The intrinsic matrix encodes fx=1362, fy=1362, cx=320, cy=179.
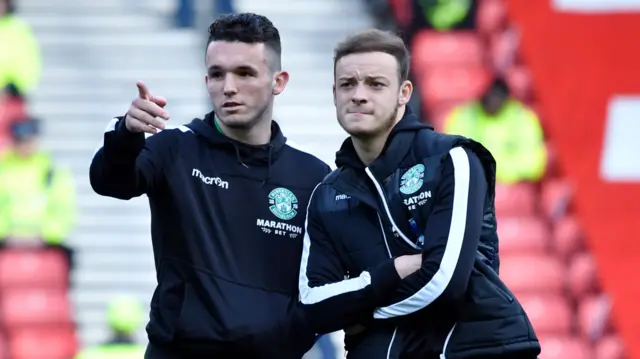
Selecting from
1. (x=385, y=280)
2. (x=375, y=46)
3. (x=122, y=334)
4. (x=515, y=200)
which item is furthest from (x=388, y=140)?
(x=515, y=200)

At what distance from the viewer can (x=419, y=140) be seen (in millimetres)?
3436

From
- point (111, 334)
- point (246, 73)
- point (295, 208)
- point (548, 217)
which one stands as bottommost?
point (111, 334)

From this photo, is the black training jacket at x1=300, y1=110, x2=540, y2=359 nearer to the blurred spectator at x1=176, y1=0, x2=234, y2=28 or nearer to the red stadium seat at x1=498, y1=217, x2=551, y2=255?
the red stadium seat at x1=498, y1=217, x2=551, y2=255

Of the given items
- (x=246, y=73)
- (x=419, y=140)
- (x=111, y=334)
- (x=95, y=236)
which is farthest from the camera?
(x=95, y=236)

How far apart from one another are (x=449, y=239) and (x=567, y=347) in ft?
19.2

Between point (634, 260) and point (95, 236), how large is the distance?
362cm

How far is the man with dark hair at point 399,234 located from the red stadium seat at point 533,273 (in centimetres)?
553

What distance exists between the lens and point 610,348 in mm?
8859

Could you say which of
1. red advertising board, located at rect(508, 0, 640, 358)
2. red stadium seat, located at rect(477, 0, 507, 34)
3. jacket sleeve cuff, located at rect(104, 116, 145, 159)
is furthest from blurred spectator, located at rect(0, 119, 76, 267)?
jacket sleeve cuff, located at rect(104, 116, 145, 159)

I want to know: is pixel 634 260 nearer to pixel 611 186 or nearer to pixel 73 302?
pixel 611 186

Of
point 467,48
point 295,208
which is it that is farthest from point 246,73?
point 467,48

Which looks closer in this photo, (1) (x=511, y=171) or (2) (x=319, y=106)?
(1) (x=511, y=171)

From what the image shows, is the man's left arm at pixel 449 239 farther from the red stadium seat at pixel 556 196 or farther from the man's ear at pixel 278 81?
the red stadium seat at pixel 556 196

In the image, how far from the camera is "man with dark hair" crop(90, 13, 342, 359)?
12.0 feet
